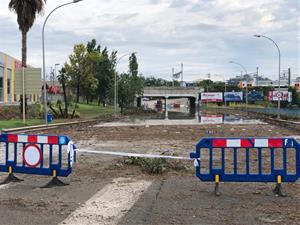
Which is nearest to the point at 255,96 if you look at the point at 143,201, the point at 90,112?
the point at 90,112

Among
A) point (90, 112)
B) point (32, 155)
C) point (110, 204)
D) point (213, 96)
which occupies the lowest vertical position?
point (90, 112)

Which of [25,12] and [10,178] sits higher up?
[25,12]

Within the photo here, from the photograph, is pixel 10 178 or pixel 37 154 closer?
pixel 37 154

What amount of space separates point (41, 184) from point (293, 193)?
4917 millimetres

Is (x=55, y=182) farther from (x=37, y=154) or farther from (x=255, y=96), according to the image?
(x=255, y=96)

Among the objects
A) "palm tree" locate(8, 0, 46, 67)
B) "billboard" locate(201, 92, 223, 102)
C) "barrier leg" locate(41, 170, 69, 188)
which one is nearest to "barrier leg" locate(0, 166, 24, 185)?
"barrier leg" locate(41, 170, 69, 188)

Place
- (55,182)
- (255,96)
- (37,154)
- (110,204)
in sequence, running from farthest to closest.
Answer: (255,96)
(37,154)
(55,182)
(110,204)

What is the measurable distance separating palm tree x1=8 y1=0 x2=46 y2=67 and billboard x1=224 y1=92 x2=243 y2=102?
322 ft

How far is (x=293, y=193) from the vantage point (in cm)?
893

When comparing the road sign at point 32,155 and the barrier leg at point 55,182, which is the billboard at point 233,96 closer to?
the road sign at point 32,155

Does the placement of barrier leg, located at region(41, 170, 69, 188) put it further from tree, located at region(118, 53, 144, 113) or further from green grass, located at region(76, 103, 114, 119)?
tree, located at region(118, 53, 144, 113)

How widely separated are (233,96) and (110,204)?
129740mm

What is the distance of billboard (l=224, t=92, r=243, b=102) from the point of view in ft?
441

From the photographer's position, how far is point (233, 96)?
13538cm
